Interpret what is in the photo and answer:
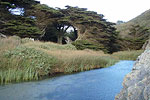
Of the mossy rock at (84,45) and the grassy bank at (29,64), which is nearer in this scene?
the grassy bank at (29,64)

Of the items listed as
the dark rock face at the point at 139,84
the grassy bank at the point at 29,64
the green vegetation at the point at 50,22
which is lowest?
the grassy bank at the point at 29,64

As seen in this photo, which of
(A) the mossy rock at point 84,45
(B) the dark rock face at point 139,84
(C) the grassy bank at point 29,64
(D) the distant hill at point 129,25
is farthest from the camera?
(D) the distant hill at point 129,25

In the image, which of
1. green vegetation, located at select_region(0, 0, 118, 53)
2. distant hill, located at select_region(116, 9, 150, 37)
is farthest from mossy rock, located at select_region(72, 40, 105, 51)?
distant hill, located at select_region(116, 9, 150, 37)

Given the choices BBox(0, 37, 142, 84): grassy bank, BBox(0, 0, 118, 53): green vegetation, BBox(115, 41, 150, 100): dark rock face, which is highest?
BBox(0, 0, 118, 53): green vegetation

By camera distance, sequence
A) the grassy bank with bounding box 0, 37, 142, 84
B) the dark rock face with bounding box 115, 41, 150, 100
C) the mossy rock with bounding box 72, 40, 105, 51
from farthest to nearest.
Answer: the mossy rock with bounding box 72, 40, 105, 51 < the grassy bank with bounding box 0, 37, 142, 84 < the dark rock face with bounding box 115, 41, 150, 100

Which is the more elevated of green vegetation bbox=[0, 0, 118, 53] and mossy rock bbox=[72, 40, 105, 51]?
green vegetation bbox=[0, 0, 118, 53]

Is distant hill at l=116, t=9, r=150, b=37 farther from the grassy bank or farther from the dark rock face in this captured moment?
the dark rock face

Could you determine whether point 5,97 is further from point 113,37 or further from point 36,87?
point 113,37

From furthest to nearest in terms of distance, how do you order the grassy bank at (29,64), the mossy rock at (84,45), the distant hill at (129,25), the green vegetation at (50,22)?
1. the distant hill at (129,25)
2. the mossy rock at (84,45)
3. the green vegetation at (50,22)
4. the grassy bank at (29,64)

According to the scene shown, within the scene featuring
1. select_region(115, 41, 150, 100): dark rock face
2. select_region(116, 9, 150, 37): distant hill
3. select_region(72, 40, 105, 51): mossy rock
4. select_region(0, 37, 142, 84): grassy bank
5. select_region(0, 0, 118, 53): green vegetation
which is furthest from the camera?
select_region(116, 9, 150, 37): distant hill

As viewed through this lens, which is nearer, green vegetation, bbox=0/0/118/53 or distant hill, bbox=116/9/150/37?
green vegetation, bbox=0/0/118/53

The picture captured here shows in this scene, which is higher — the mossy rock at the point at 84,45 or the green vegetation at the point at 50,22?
the green vegetation at the point at 50,22

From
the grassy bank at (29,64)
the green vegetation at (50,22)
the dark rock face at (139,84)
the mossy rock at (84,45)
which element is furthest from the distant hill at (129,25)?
the dark rock face at (139,84)

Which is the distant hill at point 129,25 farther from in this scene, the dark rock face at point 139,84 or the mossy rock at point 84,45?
the dark rock face at point 139,84
